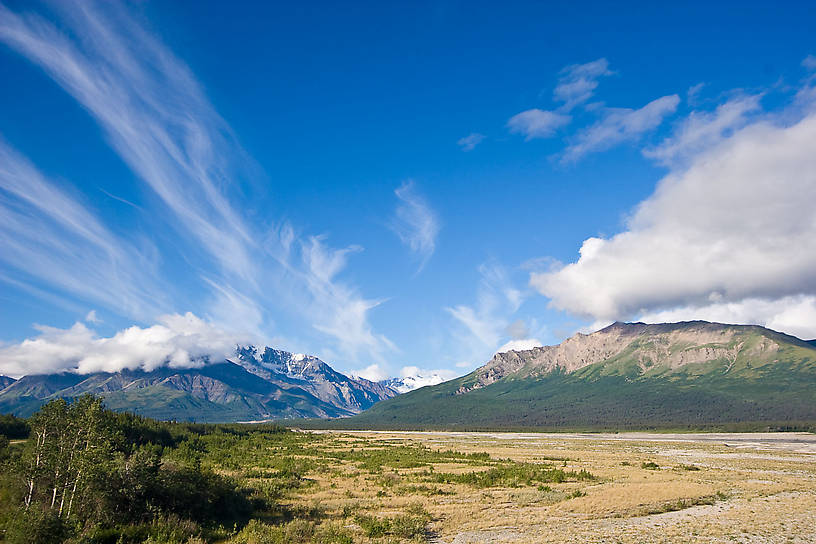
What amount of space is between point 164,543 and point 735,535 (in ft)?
88.6

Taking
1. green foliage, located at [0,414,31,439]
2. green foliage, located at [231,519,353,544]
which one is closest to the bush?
green foliage, located at [231,519,353,544]

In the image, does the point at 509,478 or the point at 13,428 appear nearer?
the point at 509,478

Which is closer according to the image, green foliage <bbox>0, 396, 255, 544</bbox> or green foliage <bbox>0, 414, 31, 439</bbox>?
green foliage <bbox>0, 396, 255, 544</bbox>

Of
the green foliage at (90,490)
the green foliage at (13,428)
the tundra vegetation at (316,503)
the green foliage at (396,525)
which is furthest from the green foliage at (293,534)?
the green foliage at (13,428)

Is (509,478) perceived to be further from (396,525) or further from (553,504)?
(396,525)

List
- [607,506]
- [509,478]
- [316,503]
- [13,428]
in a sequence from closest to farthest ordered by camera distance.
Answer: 1. [607,506]
2. [316,503]
3. [509,478]
4. [13,428]

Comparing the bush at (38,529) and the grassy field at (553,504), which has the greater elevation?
the bush at (38,529)

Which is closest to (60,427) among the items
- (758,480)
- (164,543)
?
(164,543)

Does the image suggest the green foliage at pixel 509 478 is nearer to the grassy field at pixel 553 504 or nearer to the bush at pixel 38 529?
the grassy field at pixel 553 504

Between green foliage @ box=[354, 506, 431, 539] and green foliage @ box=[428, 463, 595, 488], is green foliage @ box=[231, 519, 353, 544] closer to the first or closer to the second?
green foliage @ box=[354, 506, 431, 539]

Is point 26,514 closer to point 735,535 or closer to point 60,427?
point 60,427

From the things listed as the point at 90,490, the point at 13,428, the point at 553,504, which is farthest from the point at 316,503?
the point at 13,428

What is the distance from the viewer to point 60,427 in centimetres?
2172

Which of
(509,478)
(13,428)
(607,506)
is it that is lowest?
(509,478)
